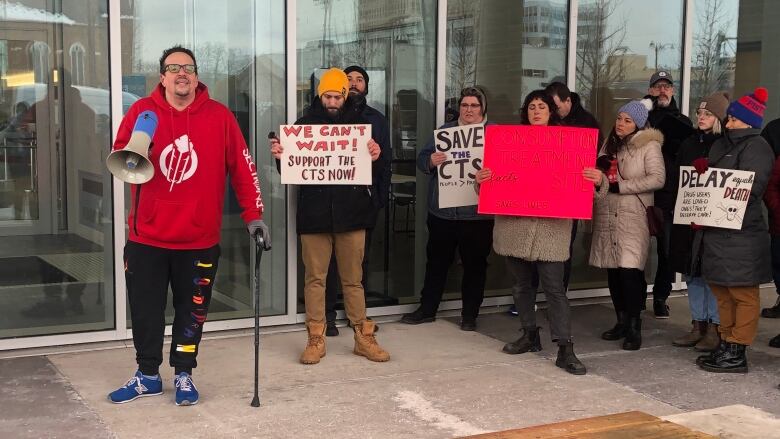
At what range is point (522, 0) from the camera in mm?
7988

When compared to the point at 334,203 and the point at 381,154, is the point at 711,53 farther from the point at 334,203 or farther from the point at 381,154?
the point at 334,203

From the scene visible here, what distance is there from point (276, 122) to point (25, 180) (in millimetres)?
A: 1810

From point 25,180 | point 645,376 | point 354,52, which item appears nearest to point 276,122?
point 354,52

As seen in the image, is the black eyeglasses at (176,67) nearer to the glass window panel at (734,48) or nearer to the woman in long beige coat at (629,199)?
the woman in long beige coat at (629,199)

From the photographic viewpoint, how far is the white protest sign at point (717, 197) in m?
5.83

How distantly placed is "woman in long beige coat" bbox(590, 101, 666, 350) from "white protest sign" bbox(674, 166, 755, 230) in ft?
0.90

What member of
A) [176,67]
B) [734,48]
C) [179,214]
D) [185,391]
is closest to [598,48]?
[734,48]

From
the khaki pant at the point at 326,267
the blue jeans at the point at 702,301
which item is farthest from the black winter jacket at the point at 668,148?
the khaki pant at the point at 326,267

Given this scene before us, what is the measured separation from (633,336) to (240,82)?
3379mm

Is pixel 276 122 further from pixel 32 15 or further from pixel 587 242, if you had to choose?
pixel 587 242

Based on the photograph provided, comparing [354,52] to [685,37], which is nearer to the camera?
[354,52]

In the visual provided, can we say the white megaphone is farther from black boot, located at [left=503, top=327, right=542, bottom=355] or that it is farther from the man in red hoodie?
black boot, located at [left=503, top=327, right=542, bottom=355]

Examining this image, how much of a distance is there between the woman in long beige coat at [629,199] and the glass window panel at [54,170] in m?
3.44

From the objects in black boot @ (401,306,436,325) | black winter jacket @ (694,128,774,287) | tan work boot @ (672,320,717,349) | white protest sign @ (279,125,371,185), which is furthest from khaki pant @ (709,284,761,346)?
white protest sign @ (279,125,371,185)
